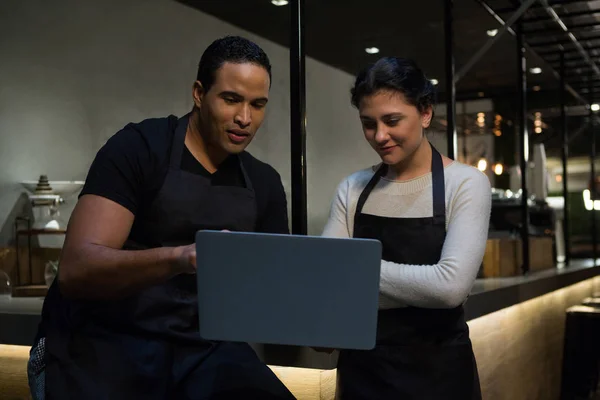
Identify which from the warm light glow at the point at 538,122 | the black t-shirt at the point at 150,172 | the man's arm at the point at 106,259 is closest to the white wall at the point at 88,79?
the black t-shirt at the point at 150,172

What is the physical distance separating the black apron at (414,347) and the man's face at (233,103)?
1.12 feet

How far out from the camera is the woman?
140 cm

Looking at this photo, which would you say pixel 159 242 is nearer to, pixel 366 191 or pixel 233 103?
pixel 233 103

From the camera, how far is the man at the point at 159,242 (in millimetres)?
1322

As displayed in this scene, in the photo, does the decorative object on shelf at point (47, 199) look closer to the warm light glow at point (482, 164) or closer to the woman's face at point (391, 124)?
the woman's face at point (391, 124)

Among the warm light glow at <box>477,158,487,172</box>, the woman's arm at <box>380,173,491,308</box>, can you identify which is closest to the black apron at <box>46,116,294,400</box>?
the woman's arm at <box>380,173,491,308</box>

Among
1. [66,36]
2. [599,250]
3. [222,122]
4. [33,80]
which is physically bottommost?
[599,250]

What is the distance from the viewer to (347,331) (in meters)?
1.14

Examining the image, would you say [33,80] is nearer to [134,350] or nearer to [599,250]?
[134,350]

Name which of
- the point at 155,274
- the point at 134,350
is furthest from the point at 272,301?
the point at 134,350

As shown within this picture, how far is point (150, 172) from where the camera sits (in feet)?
4.64

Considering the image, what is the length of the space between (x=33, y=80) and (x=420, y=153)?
3578 mm

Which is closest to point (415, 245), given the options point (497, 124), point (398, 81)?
point (398, 81)

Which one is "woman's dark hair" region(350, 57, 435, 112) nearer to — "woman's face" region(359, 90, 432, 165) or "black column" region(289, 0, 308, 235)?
"woman's face" region(359, 90, 432, 165)
